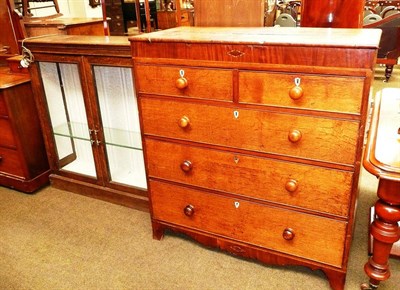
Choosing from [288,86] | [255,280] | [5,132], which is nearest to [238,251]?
[255,280]

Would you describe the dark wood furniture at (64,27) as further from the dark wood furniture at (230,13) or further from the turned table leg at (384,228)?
the turned table leg at (384,228)

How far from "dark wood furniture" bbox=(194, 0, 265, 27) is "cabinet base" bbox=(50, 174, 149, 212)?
1.07 m

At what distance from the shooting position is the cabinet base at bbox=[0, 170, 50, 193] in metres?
2.46

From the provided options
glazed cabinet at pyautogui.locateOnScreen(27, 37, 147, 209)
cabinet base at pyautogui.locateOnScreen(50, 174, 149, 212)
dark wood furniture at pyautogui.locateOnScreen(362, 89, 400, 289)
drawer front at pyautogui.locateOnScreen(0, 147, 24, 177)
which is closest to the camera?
dark wood furniture at pyautogui.locateOnScreen(362, 89, 400, 289)

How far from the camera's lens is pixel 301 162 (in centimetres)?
144

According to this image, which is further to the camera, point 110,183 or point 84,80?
point 110,183

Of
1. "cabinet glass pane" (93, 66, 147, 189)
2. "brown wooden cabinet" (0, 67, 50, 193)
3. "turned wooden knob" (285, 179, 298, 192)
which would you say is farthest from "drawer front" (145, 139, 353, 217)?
"brown wooden cabinet" (0, 67, 50, 193)

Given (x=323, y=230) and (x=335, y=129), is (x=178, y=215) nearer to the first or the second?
(x=323, y=230)

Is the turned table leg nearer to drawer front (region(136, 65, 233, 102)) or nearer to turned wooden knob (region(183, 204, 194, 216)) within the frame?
drawer front (region(136, 65, 233, 102))

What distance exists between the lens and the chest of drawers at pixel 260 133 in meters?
1.30

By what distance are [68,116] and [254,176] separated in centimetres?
142

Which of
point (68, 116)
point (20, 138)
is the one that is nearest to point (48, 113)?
point (68, 116)

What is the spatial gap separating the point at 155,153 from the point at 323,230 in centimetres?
83

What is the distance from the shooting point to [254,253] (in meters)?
1.71
